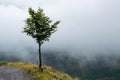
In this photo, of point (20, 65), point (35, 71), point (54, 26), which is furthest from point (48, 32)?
point (20, 65)

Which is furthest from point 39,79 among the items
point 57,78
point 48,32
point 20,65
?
point 20,65

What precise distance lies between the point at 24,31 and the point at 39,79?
34.7 feet

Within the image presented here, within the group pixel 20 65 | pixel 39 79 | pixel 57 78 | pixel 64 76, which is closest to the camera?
pixel 39 79

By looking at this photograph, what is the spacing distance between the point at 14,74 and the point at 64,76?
9.13 metres

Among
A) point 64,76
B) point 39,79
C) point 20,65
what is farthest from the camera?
point 20,65

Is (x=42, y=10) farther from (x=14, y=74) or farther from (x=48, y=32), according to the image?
(x=14, y=74)

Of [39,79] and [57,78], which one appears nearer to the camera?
[39,79]

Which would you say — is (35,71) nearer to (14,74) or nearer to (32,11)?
(14,74)

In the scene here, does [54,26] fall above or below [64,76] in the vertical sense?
above

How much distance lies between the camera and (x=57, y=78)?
2298 inches

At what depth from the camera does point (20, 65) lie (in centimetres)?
7181

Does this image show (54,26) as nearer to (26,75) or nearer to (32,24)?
(32,24)

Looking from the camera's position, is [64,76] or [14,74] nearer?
[14,74]

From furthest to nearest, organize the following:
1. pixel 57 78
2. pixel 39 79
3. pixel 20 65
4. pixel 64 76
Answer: pixel 20 65, pixel 64 76, pixel 57 78, pixel 39 79
